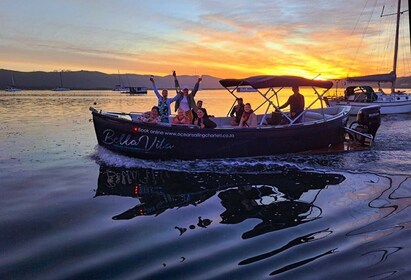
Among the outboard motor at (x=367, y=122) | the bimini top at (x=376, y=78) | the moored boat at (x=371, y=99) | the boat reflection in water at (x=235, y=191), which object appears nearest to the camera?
the boat reflection in water at (x=235, y=191)

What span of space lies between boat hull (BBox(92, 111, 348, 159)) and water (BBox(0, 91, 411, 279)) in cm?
34

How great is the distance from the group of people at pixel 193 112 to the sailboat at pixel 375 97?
20.1m

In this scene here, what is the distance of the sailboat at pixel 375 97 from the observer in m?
32.0

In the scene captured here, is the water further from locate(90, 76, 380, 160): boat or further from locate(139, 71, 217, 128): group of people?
locate(139, 71, 217, 128): group of people

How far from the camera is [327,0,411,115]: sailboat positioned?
32.0 metres

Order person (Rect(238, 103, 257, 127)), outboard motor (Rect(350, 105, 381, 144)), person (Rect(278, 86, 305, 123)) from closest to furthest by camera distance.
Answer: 1. person (Rect(238, 103, 257, 127))
2. person (Rect(278, 86, 305, 123))
3. outboard motor (Rect(350, 105, 381, 144))

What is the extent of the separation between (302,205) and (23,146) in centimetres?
1199

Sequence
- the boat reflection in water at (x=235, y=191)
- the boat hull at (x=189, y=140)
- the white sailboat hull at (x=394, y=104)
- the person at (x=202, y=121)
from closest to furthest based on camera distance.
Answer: the boat reflection in water at (x=235, y=191), the boat hull at (x=189, y=140), the person at (x=202, y=121), the white sailboat hull at (x=394, y=104)

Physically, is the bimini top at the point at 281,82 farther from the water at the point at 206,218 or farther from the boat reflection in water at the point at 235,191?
the boat reflection in water at the point at 235,191

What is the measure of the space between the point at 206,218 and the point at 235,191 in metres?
1.94

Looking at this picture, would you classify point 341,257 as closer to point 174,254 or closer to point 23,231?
point 174,254

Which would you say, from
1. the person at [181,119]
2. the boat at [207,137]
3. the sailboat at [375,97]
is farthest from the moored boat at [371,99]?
the person at [181,119]

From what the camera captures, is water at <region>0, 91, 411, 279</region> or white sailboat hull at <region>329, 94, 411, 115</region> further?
white sailboat hull at <region>329, 94, 411, 115</region>

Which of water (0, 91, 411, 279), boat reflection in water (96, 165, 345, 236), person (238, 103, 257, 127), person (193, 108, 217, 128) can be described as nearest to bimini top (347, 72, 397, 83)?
water (0, 91, 411, 279)
